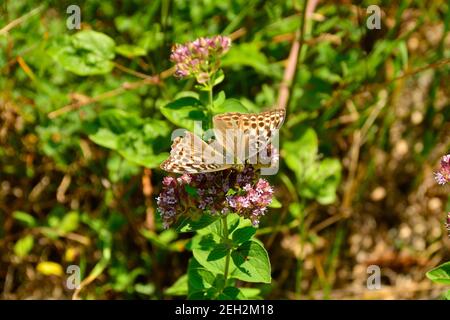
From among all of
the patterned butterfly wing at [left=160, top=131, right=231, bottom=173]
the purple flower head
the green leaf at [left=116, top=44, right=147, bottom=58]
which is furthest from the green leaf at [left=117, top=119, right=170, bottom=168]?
the purple flower head

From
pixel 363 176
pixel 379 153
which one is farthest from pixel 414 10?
pixel 363 176

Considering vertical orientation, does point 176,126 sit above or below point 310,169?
above

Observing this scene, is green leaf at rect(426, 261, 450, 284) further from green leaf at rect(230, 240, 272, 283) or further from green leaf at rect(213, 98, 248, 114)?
green leaf at rect(213, 98, 248, 114)

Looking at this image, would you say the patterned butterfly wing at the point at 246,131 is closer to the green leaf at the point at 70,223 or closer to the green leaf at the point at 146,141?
the green leaf at the point at 146,141

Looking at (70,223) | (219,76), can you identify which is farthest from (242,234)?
(70,223)

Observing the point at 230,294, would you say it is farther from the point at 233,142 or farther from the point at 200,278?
the point at 233,142

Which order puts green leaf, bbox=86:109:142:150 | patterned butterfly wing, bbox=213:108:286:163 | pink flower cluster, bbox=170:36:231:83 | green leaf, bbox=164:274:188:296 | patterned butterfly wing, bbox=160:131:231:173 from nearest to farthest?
patterned butterfly wing, bbox=160:131:231:173 < patterned butterfly wing, bbox=213:108:286:163 < pink flower cluster, bbox=170:36:231:83 < green leaf, bbox=164:274:188:296 < green leaf, bbox=86:109:142:150

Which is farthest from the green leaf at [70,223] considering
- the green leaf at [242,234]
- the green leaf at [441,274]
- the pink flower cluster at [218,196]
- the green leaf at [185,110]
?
the green leaf at [441,274]
